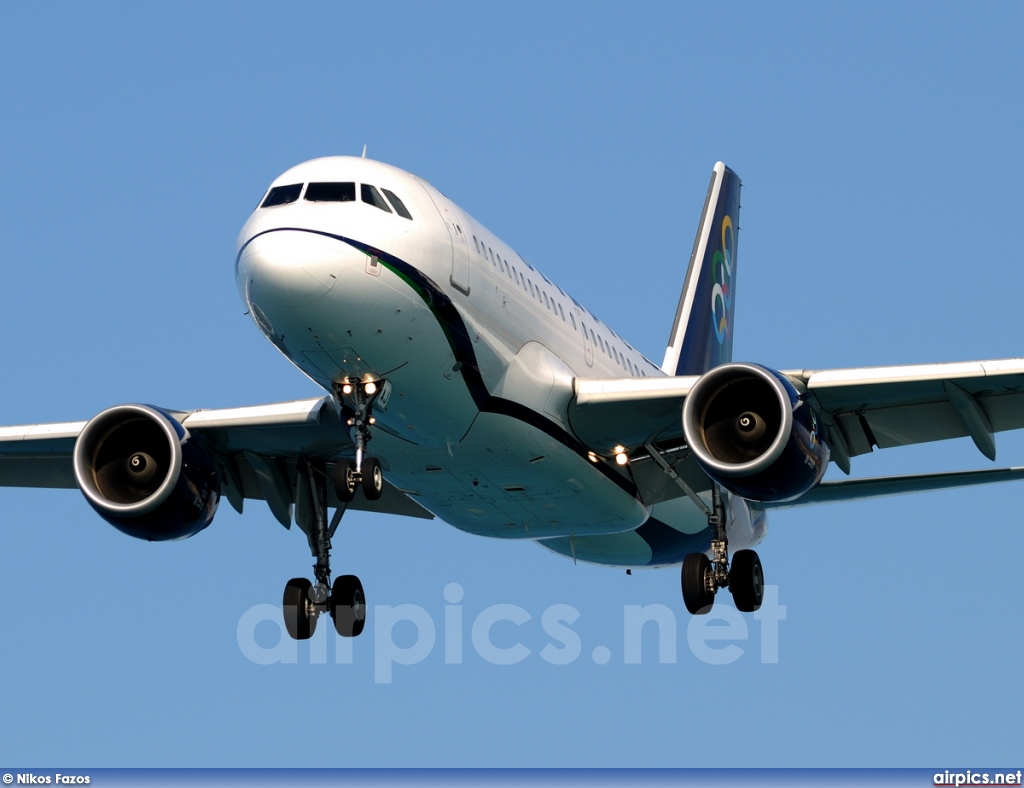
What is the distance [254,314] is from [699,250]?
19.8 metres

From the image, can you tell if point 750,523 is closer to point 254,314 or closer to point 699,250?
point 699,250

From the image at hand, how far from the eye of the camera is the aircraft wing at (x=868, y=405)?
82.7 ft

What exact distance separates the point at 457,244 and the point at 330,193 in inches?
80.8

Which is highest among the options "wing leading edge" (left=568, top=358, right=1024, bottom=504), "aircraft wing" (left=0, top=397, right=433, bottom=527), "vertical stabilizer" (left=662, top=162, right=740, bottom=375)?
"vertical stabilizer" (left=662, top=162, right=740, bottom=375)

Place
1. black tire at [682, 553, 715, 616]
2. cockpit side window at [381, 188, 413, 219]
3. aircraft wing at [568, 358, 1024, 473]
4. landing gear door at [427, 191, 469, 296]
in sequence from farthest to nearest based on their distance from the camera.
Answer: black tire at [682, 553, 715, 616] < aircraft wing at [568, 358, 1024, 473] < landing gear door at [427, 191, 469, 296] < cockpit side window at [381, 188, 413, 219]

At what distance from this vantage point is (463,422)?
24891mm

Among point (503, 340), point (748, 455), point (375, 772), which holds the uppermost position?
point (503, 340)

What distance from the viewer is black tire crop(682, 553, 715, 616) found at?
92.0ft

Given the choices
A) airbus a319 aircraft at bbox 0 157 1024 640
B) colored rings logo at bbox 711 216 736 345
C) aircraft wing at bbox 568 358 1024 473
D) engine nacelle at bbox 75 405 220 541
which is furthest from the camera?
colored rings logo at bbox 711 216 736 345

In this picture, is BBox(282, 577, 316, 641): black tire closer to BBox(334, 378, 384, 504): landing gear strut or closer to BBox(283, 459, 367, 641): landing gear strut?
BBox(283, 459, 367, 641): landing gear strut

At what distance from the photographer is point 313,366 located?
928 inches

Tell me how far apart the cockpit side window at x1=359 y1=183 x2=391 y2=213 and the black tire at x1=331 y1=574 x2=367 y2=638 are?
28.1 ft

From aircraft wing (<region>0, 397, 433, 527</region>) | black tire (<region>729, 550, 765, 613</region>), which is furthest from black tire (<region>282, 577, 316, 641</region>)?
black tire (<region>729, 550, 765, 613</region>)

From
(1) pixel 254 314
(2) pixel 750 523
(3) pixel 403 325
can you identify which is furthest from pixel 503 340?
(2) pixel 750 523
